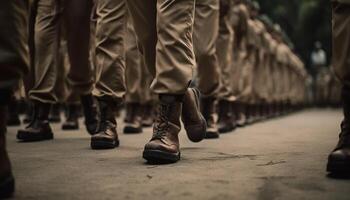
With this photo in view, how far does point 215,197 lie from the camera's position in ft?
4.59

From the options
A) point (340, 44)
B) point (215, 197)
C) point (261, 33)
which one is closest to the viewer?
point (215, 197)

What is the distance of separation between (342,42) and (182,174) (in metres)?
0.75

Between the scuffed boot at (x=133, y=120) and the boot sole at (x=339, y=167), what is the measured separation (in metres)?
2.29

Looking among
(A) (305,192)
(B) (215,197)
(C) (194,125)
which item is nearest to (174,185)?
(B) (215,197)

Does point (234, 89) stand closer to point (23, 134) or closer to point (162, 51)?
point (23, 134)

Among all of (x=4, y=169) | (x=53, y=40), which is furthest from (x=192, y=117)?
(x=53, y=40)

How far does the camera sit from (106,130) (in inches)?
104

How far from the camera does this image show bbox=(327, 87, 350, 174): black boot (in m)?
1.66

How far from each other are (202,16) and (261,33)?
3.67 m

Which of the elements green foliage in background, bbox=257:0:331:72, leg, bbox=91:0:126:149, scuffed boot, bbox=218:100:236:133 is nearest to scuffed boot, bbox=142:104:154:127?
scuffed boot, bbox=218:100:236:133

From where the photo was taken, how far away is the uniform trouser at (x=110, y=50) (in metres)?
2.67

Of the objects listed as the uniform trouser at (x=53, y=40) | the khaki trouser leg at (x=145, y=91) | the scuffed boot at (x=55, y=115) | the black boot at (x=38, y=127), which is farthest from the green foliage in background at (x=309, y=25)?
the black boot at (x=38, y=127)

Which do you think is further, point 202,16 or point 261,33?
point 261,33

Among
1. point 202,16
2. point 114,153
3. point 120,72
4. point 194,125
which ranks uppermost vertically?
point 202,16
